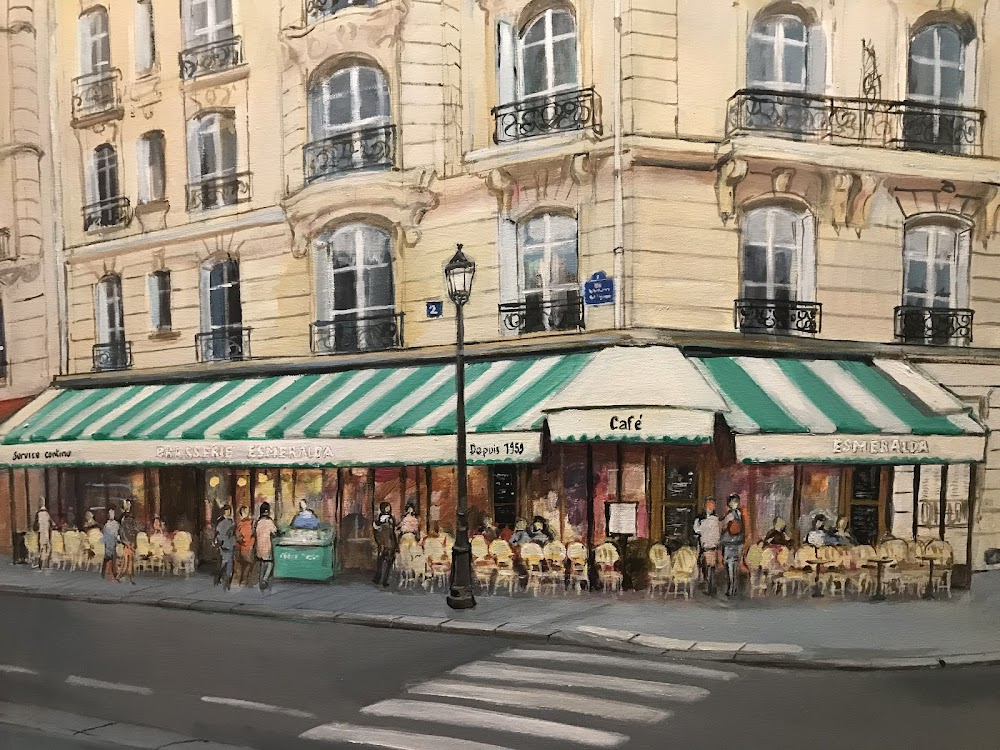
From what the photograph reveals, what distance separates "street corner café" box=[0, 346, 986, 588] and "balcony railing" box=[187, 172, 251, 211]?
1.74 meters

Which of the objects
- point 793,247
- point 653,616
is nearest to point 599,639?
point 653,616

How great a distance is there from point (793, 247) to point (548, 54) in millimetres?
2807

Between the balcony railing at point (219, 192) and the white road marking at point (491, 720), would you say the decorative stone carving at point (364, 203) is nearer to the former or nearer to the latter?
the balcony railing at point (219, 192)

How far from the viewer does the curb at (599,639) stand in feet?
22.3

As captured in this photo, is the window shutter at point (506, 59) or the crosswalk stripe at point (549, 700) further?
the window shutter at point (506, 59)

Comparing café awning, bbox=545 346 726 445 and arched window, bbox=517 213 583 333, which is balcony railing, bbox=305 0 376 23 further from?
café awning, bbox=545 346 726 445

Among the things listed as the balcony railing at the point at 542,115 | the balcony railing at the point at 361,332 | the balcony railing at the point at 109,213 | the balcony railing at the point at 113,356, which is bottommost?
the balcony railing at the point at 113,356

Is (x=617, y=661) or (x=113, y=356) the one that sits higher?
(x=113, y=356)

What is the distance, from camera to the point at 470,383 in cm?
866

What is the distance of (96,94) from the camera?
24.1ft

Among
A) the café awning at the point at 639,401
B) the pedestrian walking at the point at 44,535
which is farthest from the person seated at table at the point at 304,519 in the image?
the café awning at the point at 639,401

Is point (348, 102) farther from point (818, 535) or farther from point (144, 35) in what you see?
point (818, 535)

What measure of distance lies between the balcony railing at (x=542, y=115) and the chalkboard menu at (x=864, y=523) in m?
4.03

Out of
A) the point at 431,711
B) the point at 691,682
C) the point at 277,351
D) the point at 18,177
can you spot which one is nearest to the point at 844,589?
the point at 691,682
